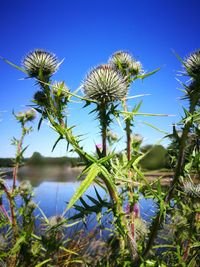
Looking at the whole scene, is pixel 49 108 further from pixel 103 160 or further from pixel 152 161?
pixel 152 161

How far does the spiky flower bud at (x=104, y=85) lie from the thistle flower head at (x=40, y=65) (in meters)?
0.38

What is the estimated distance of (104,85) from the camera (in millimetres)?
2736

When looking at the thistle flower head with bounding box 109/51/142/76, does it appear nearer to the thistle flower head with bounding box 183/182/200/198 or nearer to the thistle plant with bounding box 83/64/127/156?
the thistle plant with bounding box 83/64/127/156

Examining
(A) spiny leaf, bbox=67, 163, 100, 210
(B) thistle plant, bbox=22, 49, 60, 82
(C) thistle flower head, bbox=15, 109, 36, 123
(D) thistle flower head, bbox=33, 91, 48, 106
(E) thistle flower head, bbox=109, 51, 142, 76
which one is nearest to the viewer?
(A) spiny leaf, bbox=67, 163, 100, 210

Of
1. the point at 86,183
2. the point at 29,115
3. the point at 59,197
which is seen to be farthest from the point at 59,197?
the point at 86,183

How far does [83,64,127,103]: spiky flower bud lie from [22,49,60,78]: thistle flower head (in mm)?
377

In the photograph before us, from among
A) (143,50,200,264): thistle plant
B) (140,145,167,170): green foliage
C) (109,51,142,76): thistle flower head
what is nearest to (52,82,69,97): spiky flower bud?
(143,50,200,264): thistle plant

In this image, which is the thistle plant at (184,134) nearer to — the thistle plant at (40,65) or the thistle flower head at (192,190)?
the thistle flower head at (192,190)

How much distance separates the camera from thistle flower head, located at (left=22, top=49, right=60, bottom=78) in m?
2.96

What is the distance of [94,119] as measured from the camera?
2334mm

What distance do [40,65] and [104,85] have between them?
72 centimetres

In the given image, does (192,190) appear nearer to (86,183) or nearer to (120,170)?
(120,170)

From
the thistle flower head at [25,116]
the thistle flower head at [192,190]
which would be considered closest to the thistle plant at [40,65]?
the thistle flower head at [192,190]

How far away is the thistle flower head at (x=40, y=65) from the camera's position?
9.70 feet
